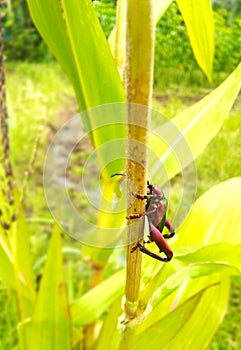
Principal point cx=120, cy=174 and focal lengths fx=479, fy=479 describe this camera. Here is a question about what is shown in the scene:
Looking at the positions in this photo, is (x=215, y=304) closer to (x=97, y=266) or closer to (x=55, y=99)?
(x=97, y=266)

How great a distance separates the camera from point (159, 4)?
0.52 m

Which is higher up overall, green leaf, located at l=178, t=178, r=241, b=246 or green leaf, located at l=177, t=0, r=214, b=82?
green leaf, located at l=177, t=0, r=214, b=82

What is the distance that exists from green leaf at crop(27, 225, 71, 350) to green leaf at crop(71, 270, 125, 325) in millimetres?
42

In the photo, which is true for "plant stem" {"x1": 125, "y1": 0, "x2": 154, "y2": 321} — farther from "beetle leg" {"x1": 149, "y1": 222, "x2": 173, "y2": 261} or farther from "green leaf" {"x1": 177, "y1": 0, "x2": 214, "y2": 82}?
"green leaf" {"x1": 177, "y1": 0, "x2": 214, "y2": 82}

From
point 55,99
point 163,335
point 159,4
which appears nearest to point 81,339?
point 163,335

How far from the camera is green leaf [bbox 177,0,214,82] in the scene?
40 centimetres

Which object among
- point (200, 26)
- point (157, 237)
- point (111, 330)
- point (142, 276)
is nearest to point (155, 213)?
point (157, 237)

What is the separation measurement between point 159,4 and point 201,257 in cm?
28

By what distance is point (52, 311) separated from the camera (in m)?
0.55

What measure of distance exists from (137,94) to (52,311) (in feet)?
1.24

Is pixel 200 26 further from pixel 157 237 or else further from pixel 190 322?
pixel 190 322

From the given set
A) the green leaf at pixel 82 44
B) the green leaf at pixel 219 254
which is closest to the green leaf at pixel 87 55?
the green leaf at pixel 82 44

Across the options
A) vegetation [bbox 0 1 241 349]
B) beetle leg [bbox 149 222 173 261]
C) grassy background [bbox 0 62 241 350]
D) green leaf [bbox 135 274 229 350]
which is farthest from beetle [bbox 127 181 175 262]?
grassy background [bbox 0 62 241 350]

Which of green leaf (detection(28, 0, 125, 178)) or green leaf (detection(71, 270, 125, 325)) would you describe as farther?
green leaf (detection(71, 270, 125, 325))
